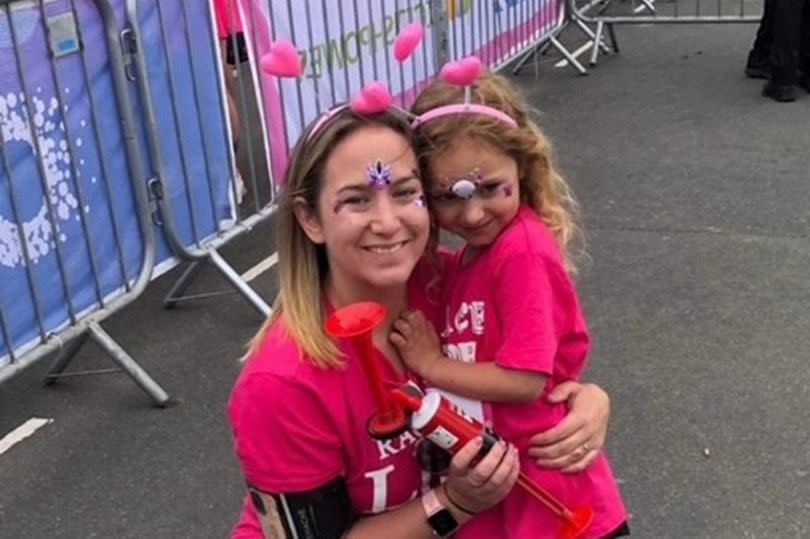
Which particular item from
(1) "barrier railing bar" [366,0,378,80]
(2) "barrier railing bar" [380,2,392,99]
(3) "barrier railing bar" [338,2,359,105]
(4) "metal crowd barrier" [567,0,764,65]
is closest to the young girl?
(3) "barrier railing bar" [338,2,359,105]

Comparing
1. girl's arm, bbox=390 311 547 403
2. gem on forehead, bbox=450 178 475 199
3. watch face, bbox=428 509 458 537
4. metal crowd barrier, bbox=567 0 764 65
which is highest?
gem on forehead, bbox=450 178 475 199

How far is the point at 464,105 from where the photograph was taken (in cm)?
205

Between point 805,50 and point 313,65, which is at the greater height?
point 313,65

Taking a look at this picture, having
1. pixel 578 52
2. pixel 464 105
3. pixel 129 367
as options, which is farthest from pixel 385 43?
pixel 578 52

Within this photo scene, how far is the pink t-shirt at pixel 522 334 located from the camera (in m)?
1.99

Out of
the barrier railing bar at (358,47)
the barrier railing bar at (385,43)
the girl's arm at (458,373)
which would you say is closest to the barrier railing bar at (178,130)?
the barrier railing bar at (358,47)

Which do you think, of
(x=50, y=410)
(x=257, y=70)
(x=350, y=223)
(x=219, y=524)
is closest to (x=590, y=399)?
(x=350, y=223)

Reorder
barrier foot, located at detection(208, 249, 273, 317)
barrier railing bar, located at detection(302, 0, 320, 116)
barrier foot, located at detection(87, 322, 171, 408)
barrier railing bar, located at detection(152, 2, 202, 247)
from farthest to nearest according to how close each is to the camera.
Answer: barrier railing bar, located at detection(302, 0, 320, 116) < barrier foot, located at detection(208, 249, 273, 317) < barrier railing bar, located at detection(152, 2, 202, 247) < barrier foot, located at detection(87, 322, 171, 408)

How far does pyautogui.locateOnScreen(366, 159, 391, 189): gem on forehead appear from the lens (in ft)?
6.20

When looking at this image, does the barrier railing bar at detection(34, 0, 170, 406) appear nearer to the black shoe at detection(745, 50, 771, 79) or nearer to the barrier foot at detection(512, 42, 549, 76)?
the barrier foot at detection(512, 42, 549, 76)

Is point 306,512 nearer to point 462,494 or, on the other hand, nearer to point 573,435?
point 462,494

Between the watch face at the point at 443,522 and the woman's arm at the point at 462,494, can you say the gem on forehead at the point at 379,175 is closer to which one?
the woman's arm at the point at 462,494

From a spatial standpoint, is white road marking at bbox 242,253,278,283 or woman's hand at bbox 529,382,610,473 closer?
woman's hand at bbox 529,382,610,473

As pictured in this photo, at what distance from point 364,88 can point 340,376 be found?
47 cm
